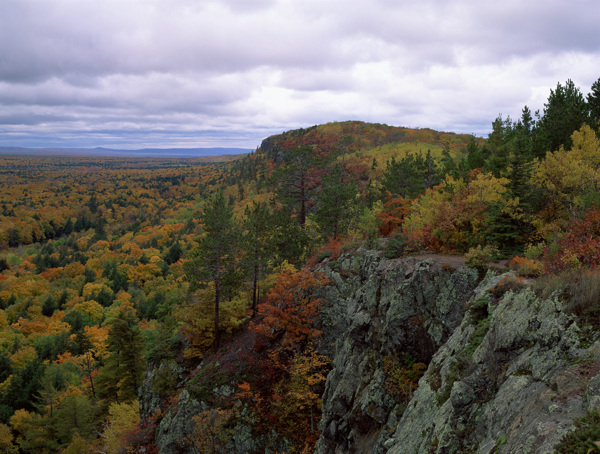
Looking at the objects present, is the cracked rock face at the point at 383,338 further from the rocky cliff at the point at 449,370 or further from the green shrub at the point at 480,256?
the green shrub at the point at 480,256

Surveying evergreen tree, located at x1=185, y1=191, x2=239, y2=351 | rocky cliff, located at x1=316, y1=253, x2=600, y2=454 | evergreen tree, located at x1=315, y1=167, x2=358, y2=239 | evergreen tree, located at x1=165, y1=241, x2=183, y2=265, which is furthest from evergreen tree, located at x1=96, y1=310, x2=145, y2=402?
evergreen tree, located at x1=165, y1=241, x2=183, y2=265

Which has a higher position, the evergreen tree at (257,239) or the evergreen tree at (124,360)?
the evergreen tree at (257,239)

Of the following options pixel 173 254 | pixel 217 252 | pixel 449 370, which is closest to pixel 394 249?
pixel 449 370

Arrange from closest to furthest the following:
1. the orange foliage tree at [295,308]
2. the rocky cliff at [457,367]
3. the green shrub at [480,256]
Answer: the rocky cliff at [457,367], the green shrub at [480,256], the orange foliage tree at [295,308]

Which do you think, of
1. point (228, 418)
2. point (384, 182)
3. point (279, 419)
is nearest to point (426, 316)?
point (279, 419)

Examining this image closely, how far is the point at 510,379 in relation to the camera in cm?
745

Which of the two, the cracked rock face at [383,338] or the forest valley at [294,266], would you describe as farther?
the forest valley at [294,266]

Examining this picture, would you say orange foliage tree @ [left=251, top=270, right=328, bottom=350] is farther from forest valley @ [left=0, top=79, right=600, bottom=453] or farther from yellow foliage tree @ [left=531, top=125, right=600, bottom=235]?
yellow foliage tree @ [left=531, top=125, right=600, bottom=235]

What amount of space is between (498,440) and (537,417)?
95 cm

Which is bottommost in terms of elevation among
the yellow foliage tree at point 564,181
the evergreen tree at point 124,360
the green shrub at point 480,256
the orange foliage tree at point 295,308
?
the evergreen tree at point 124,360

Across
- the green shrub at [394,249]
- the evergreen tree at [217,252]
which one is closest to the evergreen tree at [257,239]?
the evergreen tree at [217,252]

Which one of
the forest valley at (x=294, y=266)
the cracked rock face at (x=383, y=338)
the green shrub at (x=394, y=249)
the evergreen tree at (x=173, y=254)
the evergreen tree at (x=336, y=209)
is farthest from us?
the evergreen tree at (x=173, y=254)

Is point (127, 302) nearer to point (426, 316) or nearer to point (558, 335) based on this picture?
point (426, 316)

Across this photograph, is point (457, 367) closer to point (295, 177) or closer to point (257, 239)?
point (257, 239)
